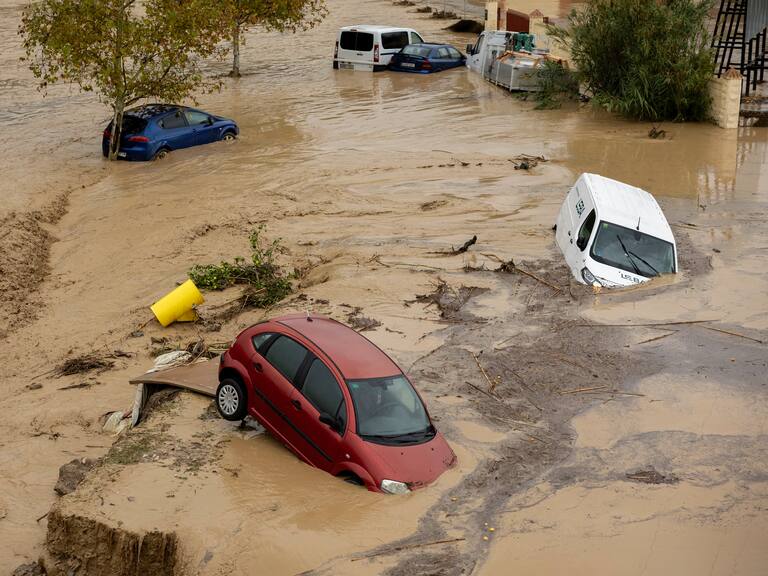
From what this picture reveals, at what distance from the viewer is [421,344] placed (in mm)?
13477

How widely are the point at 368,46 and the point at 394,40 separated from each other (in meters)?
0.93

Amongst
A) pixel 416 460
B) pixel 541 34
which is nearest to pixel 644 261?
pixel 416 460

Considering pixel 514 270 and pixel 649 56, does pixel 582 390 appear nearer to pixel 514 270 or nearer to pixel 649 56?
pixel 514 270

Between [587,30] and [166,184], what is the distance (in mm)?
12959

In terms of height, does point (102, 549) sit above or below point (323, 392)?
below

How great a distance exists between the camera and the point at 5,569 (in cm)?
990

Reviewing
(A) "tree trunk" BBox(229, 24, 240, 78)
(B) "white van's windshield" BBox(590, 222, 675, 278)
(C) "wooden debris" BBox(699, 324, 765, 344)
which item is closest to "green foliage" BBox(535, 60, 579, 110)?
(A) "tree trunk" BBox(229, 24, 240, 78)

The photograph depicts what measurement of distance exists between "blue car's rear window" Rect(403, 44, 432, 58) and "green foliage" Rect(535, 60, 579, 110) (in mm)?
5868

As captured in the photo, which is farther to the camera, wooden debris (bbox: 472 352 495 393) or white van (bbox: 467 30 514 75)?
white van (bbox: 467 30 514 75)

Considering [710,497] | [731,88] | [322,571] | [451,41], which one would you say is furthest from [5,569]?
[451,41]

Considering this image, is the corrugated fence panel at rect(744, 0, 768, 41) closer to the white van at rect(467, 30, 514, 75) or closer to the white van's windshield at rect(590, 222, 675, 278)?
the white van at rect(467, 30, 514, 75)

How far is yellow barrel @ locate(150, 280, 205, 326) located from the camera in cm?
1494

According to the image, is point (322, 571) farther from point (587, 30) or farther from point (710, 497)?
point (587, 30)

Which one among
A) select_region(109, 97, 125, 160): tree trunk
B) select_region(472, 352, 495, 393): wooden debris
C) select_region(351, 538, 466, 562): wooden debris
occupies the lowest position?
select_region(351, 538, 466, 562): wooden debris
